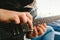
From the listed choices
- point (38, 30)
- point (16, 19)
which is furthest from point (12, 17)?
point (38, 30)

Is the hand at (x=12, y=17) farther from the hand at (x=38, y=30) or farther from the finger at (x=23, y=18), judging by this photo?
the hand at (x=38, y=30)

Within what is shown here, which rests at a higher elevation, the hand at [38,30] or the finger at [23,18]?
the finger at [23,18]

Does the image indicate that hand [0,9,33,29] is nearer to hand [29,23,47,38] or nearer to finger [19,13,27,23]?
finger [19,13,27,23]

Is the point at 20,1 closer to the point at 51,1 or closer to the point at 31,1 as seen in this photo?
the point at 31,1

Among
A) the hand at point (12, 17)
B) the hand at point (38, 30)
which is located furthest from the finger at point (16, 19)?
the hand at point (38, 30)

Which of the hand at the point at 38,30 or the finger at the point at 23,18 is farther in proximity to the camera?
the hand at the point at 38,30

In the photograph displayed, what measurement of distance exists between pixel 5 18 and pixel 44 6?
1278 millimetres

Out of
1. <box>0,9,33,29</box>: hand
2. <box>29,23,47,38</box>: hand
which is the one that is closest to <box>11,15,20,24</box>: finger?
<box>0,9,33,29</box>: hand

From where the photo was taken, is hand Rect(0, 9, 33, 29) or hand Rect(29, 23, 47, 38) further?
hand Rect(29, 23, 47, 38)

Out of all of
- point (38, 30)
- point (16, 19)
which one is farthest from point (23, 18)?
point (38, 30)

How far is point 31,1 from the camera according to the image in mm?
320

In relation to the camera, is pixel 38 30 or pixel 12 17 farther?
pixel 38 30

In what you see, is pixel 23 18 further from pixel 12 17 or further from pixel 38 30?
pixel 38 30

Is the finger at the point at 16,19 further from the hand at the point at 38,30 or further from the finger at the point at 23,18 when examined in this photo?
the hand at the point at 38,30
